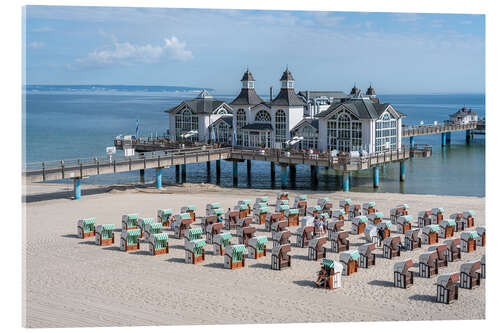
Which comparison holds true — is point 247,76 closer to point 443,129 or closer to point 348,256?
point 443,129

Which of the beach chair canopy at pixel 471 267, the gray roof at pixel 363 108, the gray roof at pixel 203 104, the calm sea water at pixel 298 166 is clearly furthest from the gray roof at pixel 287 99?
the beach chair canopy at pixel 471 267

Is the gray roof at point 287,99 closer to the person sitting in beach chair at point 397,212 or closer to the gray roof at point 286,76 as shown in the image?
the gray roof at point 286,76

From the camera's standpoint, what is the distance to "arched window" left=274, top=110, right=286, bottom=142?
1618 inches

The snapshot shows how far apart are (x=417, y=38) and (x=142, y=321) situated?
1218 cm

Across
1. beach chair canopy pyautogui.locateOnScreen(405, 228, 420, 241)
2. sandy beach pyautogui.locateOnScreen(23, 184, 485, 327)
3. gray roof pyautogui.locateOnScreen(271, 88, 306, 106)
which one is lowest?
sandy beach pyautogui.locateOnScreen(23, 184, 485, 327)

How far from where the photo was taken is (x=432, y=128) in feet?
Result: 196

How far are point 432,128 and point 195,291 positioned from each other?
48073 millimetres

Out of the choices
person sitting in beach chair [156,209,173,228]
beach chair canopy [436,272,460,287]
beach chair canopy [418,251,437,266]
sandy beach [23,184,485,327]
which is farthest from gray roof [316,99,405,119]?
beach chair canopy [436,272,460,287]

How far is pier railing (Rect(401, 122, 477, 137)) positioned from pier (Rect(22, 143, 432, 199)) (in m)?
15.2

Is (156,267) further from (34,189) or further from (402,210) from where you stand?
(34,189)

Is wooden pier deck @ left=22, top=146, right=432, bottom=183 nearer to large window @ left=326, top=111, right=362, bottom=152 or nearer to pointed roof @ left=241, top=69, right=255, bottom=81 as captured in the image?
large window @ left=326, top=111, right=362, bottom=152

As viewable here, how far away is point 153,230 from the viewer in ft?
67.3

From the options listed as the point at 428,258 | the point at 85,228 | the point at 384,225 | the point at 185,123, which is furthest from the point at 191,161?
the point at 428,258

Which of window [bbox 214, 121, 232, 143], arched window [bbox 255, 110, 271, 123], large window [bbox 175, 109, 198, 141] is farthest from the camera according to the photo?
large window [bbox 175, 109, 198, 141]
